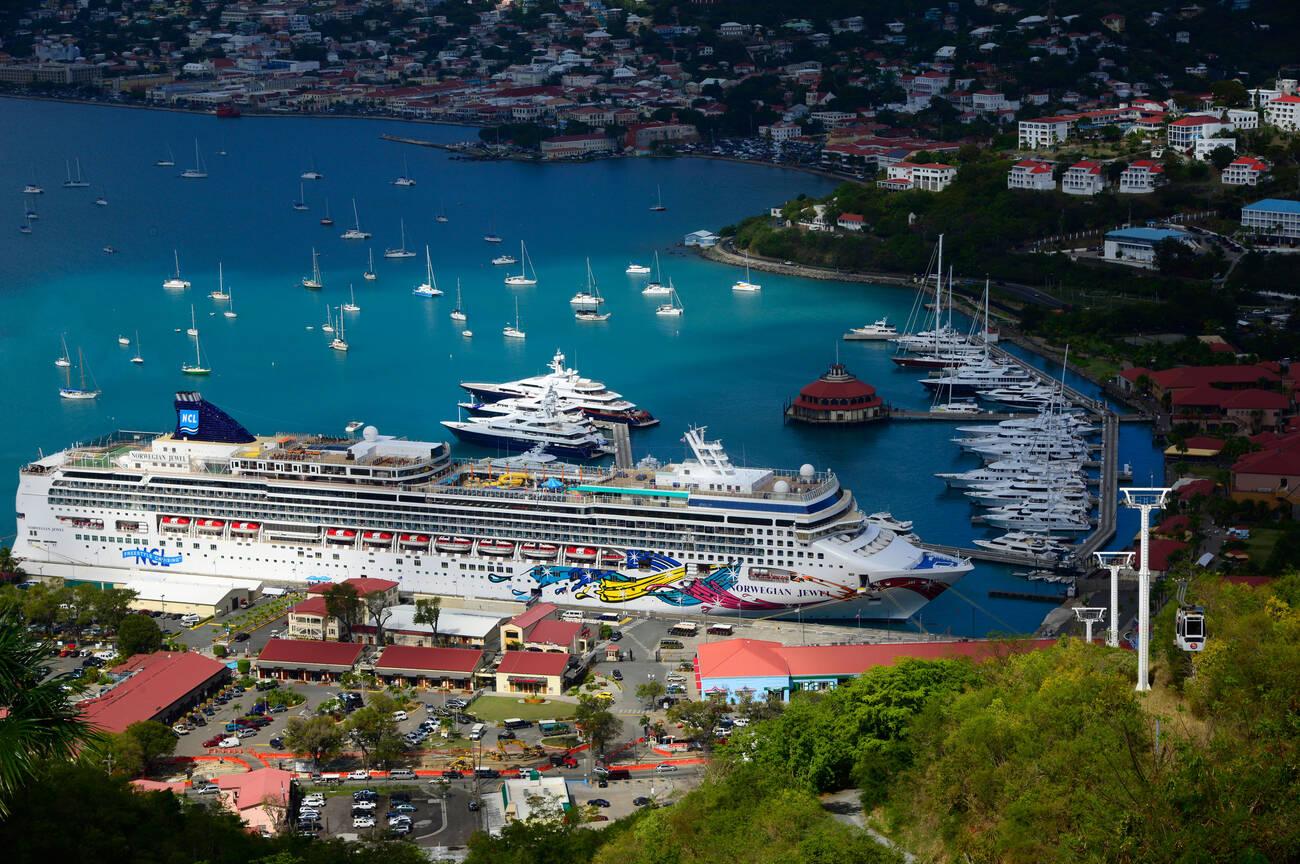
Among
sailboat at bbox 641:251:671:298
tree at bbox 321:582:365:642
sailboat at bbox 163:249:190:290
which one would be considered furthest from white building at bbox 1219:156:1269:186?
tree at bbox 321:582:365:642

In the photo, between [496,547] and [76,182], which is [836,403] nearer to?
[496,547]

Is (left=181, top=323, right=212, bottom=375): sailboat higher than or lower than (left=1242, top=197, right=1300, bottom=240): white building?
lower

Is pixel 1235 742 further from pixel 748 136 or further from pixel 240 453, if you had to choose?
pixel 748 136

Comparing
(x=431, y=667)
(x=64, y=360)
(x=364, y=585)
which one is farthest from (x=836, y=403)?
(x=64, y=360)

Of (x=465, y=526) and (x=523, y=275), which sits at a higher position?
(x=465, y=526)

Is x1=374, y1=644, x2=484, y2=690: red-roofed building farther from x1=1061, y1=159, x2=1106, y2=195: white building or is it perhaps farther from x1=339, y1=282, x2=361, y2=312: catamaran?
x1=1061, y1=159, x2=1106, y2=195: white building

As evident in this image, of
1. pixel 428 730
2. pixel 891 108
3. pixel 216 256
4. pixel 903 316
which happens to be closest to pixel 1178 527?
pixel 428 730
